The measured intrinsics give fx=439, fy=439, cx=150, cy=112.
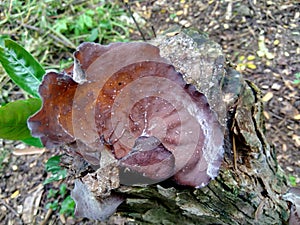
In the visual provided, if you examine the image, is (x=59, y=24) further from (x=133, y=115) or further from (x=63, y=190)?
(x=133, y=115)

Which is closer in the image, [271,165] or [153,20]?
[271,165]

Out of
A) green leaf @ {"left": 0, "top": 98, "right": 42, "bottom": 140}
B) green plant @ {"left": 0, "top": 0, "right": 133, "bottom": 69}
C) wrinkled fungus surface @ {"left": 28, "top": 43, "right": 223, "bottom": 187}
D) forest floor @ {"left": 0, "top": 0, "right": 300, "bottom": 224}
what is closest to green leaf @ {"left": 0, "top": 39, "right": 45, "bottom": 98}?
green leaf @ {"left": 0, "top": 98, "right": 42, "bottom": 140}

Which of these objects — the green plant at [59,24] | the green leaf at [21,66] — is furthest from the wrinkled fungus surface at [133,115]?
the green plant at [59,24]

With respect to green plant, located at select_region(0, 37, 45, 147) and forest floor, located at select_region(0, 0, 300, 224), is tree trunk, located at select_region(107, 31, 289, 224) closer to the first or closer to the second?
green plant, located at select_region(0, 37, 45, 147)

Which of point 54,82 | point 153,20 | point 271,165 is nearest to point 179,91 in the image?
point 54,82

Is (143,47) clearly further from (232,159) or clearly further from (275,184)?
(275,184)

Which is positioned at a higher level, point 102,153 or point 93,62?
point 93,62
